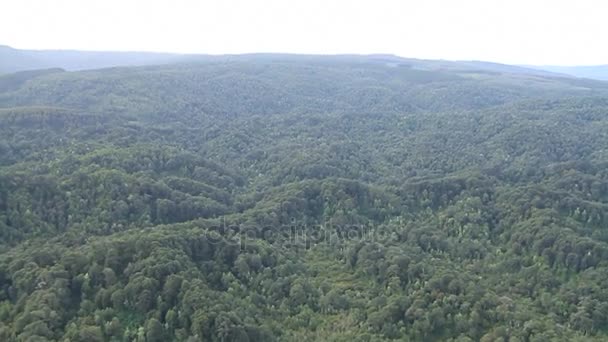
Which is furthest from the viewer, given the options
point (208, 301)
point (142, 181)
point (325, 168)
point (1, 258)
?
point (325, 168)

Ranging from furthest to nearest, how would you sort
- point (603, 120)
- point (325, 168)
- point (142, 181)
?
Result: point (603, 120) < point (325, 168) < point (142, 181)

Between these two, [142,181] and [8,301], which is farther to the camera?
[142,181]

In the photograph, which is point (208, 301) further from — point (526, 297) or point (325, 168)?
point (325, 168)

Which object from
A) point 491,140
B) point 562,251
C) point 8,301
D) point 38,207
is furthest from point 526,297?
point 491,140

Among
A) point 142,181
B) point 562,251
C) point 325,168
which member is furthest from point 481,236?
point 142,181

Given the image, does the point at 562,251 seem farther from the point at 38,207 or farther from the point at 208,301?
the point at 38,207

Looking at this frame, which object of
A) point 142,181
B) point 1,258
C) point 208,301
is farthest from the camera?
point 142,181
